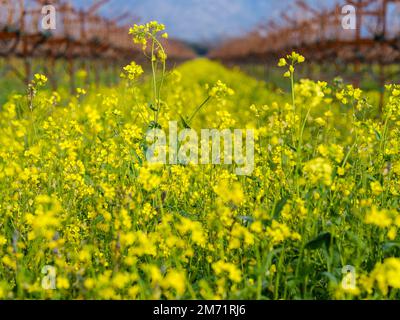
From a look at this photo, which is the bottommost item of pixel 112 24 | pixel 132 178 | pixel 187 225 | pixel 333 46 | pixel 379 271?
pixel 379 271

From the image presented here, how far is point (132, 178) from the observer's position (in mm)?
3268

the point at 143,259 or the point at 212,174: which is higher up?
the point at 212,174

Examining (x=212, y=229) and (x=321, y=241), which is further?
(x=212, y=229)

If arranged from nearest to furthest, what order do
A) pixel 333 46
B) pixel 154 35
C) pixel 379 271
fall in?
pixel 379 271 < pixel 154 35 < pixel 333 46

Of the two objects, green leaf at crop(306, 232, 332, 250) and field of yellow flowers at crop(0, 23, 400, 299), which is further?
green leaf at crop(306, 232, 332, 250)

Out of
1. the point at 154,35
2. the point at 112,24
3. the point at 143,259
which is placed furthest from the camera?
the point at 112,24

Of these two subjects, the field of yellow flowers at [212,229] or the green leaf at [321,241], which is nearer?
the field of yellow flowers at [212,229]

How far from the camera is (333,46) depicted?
12.6 meters
